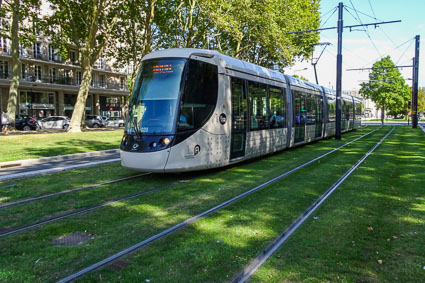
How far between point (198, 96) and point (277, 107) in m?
5.18

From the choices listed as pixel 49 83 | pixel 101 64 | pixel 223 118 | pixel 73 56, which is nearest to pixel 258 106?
pixel 223 118

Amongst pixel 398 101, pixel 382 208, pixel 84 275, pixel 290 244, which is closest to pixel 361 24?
pixel 382 208

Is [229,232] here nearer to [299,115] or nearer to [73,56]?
[299,115]

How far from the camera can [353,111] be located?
1126 inches

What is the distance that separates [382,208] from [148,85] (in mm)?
5683

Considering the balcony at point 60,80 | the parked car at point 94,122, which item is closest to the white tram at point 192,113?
the parked car at point 94,122

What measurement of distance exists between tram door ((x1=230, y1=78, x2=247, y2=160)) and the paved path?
15.1 feet

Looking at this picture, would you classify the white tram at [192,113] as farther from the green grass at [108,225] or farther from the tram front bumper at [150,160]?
the green grass at [108,225]

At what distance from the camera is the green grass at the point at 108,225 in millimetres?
3855

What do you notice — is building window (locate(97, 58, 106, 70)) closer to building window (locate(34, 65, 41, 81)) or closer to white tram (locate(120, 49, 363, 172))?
building window (locate(34, 65, 41, 81))

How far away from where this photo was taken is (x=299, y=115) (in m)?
15.4

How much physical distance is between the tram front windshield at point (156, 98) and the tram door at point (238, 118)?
2.15 metres

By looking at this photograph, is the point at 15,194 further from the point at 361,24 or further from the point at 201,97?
the point at 361,24

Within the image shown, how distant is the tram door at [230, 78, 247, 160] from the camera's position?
977 centimetres
